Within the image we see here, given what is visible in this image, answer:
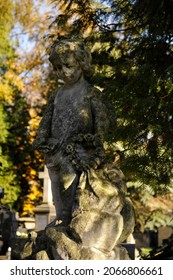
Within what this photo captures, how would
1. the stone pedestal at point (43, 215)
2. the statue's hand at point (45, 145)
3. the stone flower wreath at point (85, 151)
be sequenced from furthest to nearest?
1. the stone pedestal at point (43, 215)
2. the statue's hand at point (45, 145)
3. the stone flower wreath at point (85, 151)

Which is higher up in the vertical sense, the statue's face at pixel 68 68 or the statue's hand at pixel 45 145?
the statue's face at pixel 68 68

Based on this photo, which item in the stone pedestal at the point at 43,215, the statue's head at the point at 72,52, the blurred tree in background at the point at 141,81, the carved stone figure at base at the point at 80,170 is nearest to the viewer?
the carved stone figure at base at the point at 80,170

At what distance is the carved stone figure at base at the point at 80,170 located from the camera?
196 inches

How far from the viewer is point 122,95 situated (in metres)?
8.50

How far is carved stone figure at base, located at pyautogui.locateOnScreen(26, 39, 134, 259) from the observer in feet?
16.4

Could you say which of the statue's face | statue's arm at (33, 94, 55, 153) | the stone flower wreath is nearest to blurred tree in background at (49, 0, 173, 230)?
statue's arm at (33, 94, 55, 153)

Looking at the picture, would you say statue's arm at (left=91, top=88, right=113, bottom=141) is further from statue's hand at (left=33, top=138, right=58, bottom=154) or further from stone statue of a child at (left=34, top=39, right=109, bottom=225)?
statue's hand at (left=33, top=138, right=58, bottom=154)

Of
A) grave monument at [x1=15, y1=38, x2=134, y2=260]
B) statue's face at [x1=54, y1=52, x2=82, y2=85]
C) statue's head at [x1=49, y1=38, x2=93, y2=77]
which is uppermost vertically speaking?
statue's head at [x1=49, y1=38, x2=93, y2=77]

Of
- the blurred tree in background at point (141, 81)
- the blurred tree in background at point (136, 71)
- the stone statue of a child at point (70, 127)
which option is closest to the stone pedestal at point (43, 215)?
the blurred tree in background at point (136, 71)

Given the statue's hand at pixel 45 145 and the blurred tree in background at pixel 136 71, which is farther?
the blurred tree in background at pixel 136 71

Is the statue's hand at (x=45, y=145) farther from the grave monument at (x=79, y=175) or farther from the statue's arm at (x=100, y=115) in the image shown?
the statue's arm at (x=100, y=115)

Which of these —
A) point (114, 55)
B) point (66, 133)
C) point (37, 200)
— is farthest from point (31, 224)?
point (66, 133)

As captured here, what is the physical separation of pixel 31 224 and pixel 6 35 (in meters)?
9.38

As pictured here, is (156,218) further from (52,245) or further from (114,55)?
(52,245)
